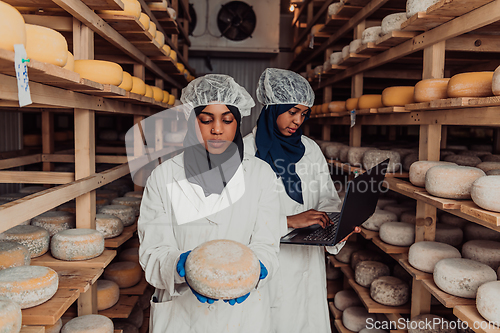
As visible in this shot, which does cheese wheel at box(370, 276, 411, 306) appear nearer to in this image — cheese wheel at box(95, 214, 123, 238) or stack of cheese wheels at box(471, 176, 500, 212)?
stack of cheese wheels at box(471, 176, 500, 212)

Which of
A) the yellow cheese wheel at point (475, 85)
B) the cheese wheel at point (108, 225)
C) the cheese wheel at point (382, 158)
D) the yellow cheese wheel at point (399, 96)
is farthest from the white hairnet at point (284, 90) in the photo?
the cheese wheel at point (108, 225)

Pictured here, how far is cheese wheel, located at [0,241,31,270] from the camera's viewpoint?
55.6 inches

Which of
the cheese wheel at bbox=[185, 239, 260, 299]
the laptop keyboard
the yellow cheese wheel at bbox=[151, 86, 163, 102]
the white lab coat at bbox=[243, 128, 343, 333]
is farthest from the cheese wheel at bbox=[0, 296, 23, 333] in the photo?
the yellow cheese wheel at bbox=[151, 86, 163, 102]

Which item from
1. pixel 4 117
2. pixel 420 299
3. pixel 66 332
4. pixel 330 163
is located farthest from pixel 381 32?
pixel 4 117

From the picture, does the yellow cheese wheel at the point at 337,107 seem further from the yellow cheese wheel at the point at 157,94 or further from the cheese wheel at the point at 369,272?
the yellow cheese wheel at the point at 157,94

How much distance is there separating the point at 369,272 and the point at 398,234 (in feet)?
1.48

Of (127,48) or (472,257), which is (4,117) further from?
(472,257)

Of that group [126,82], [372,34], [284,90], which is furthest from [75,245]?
[372,34]

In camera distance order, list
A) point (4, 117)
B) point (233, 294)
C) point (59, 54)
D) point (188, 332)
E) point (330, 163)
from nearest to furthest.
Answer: point (233, 294)
point (59, 54)
point (188, 332)
point (330, 163)
point (4, 117)

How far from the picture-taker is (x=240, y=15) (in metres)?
6.27

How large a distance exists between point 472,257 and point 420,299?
40cm

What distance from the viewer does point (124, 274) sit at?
2.45 meters

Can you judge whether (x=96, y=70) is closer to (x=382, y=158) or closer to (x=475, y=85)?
(x=475, y=85)

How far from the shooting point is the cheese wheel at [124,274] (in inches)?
95.9
